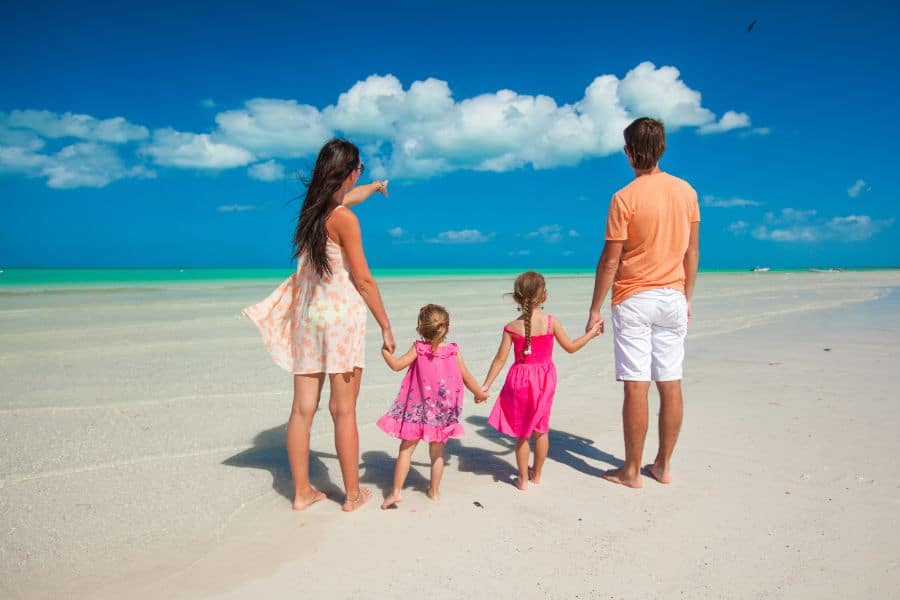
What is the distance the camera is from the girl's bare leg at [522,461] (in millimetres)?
3545

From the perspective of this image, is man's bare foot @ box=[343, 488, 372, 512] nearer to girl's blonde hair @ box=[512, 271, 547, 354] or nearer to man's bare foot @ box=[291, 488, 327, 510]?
man's bare foot @ box=[291, 488, 327, 510]

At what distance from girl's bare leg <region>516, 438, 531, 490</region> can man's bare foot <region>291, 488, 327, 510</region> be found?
1220 millimetres

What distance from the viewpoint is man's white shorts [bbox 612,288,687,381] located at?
359 cm

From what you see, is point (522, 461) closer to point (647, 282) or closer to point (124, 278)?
point (647, 282)

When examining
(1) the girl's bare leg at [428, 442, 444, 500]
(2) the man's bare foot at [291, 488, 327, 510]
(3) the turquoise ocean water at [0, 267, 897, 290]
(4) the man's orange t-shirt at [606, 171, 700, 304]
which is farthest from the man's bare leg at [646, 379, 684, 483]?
(3) the turquoise ocean water at [0, 267, 897, 290]

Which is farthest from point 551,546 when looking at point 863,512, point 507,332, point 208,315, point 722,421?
point 208,315

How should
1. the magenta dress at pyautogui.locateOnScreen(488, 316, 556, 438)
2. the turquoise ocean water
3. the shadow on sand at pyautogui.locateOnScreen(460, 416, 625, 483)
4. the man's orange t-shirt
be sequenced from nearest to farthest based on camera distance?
the man's orange t-shirt < the magenta dress at pyautogui.locateOnScreen(488, 316, 556, 438) < the shadow on sand at pyautogui.locateOnScreen(460, 416, 625, 483) < the turquoise ocean water

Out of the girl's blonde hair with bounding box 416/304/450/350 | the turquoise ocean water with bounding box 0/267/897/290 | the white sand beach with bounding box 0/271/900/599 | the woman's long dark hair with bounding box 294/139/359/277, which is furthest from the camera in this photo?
the turquoise ocean water with bounding box 0/267/897/290

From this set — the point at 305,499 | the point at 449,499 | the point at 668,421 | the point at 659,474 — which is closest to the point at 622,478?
the point at 659,474

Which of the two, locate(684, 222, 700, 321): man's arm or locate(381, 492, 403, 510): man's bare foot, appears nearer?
locate(381, 492, 403, 510): man's bare foot

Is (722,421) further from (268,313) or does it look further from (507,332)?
(268,313)

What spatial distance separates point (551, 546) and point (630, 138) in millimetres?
2463

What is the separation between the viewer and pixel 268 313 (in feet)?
11.2

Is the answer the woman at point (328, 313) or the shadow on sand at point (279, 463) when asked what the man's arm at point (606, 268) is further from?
the shadow on sand at point (279, 463)
